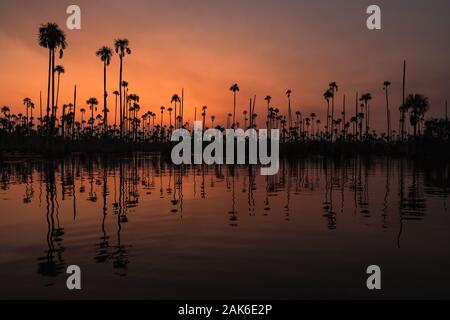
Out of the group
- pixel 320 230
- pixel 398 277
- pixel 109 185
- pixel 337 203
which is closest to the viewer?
pixel 398 277

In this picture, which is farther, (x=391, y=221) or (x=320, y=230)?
(x=391, y=221)

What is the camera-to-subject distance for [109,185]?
91.5ft

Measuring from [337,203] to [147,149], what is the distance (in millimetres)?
118661

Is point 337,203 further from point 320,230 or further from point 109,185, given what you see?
point 109,185

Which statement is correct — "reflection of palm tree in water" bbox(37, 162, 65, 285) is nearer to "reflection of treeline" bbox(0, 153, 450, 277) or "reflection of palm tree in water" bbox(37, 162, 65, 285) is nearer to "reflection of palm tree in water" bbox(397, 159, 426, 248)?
"reflection of treeline" bbox(0, 153, 450, 277)

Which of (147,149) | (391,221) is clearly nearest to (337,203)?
(391,221)

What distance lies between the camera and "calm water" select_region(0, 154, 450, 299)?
27.1 feet

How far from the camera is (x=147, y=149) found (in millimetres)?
134625

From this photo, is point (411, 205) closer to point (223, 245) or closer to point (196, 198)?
point (196, 198)

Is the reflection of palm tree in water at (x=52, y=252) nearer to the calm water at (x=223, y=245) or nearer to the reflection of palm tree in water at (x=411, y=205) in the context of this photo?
the calm water at (x=223, y=245)

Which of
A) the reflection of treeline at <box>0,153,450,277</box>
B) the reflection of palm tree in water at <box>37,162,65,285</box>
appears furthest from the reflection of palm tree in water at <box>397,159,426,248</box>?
A: the reflection of palm tree in water at <box>37,162,65,285</box>
